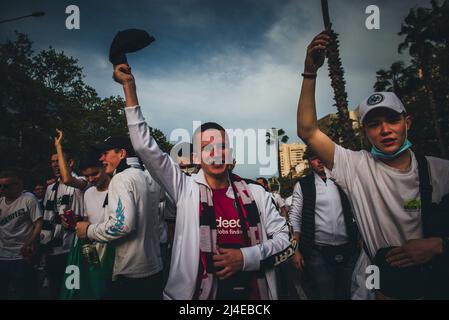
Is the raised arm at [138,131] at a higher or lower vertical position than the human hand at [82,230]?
higher

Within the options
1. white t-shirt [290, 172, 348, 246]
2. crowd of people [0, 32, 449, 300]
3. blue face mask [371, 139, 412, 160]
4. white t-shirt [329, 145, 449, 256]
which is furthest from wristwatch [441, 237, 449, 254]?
white t-shirt [290, 172, 348, 246]

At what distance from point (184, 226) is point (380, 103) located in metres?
1.63

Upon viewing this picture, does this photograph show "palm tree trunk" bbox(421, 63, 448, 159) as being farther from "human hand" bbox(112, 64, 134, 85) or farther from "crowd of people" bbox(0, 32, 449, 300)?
"human hand" bbox(112, 64, 134, 85)

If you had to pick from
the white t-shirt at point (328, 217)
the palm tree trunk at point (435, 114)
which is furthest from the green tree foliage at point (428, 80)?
the white t-shirt at point (328, 217)

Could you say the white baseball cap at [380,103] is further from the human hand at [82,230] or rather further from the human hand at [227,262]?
the human hand at [82,230]

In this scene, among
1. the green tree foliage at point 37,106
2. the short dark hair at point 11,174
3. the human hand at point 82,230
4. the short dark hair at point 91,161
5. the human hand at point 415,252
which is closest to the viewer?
the human hand at point 415,252

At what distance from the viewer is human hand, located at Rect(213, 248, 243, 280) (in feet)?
5.99

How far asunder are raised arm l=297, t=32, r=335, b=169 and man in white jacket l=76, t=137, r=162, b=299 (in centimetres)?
158

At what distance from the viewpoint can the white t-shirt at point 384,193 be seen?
1.91 metres

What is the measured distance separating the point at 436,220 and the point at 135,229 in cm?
234

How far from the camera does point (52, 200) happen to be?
4.59 m

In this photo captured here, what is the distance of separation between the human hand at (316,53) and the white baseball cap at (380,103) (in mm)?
505

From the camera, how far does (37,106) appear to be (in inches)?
864
